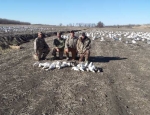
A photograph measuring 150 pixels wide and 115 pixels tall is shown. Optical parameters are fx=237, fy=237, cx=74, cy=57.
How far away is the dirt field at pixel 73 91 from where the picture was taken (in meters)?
5.12

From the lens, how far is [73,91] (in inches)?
247

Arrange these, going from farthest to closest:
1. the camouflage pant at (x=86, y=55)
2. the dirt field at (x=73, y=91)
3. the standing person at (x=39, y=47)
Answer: the standing person at (x=39, y=47) → the camouflage pant at (x=86, y=55) → the dirt field at (x=73, y=91)

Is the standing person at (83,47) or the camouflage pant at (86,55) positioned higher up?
the standing person at (83,47)

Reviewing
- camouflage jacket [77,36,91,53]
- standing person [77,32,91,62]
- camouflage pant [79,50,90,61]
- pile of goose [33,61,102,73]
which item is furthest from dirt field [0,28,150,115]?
camouflage jacket [77,36,91,53]

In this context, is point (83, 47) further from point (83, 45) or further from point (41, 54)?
point (41, 54)

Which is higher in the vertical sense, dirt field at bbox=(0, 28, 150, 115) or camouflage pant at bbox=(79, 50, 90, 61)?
camouflage pant at bbox=(79, 50, 90, 61)

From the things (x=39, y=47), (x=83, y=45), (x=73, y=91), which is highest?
(x=83, y=45)

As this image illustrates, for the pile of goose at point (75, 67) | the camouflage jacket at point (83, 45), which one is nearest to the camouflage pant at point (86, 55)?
the camouflage jacket at point (83, 45)

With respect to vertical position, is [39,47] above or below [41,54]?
above

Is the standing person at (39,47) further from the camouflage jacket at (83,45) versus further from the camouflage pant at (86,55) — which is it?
the camouflage pant at (86,55)

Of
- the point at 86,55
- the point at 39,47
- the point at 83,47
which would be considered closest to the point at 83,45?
the point at 83,47

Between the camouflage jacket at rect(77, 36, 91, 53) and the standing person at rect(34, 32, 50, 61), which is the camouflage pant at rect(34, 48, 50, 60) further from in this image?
the camouflage jacket at rect(77, 36, 91, 53)

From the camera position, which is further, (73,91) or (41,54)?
(41,54)

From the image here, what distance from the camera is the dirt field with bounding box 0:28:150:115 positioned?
16.8 feet
